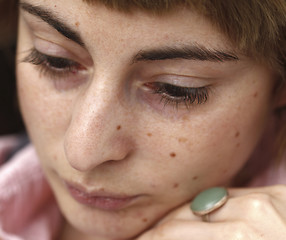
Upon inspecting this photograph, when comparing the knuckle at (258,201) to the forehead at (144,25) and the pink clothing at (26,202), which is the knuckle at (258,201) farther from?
the pink clothing at (26,202)

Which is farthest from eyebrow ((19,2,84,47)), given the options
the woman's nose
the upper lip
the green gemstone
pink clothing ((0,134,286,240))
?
pink clothing ((0,134,286,240))

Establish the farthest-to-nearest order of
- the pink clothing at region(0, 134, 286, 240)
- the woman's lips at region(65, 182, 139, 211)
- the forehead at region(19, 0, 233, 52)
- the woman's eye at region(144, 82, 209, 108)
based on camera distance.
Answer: the pink clothing at region(0, 134, 286, 240) → the woman's lips at region(65, 182, 139, 211) → the woman's eye at region(144, 82, 209, 108) → the forehead at region(19, 0, 233, 52)

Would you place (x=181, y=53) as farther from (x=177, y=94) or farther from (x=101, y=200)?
(x=101, y=200)

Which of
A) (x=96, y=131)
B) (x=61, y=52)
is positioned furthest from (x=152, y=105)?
(x=61, y=52)

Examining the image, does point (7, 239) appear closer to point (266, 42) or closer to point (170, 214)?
point (170, 214)

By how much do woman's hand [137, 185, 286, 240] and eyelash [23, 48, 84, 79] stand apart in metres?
0.47

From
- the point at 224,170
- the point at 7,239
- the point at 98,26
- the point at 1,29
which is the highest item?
the point at 98,26

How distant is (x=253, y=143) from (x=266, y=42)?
0.32m

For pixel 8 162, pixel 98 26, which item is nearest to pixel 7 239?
pixel 8 162

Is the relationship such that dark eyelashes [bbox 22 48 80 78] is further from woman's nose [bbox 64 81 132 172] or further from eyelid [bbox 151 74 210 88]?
eyelid [bbox 151 74 210 88]

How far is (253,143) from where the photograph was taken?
4.10ft

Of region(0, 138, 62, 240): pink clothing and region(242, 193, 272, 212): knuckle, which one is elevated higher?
region(242, 193, 272, 212): knuckle

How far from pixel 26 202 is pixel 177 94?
752 mm

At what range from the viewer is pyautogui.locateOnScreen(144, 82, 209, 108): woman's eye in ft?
3.54
